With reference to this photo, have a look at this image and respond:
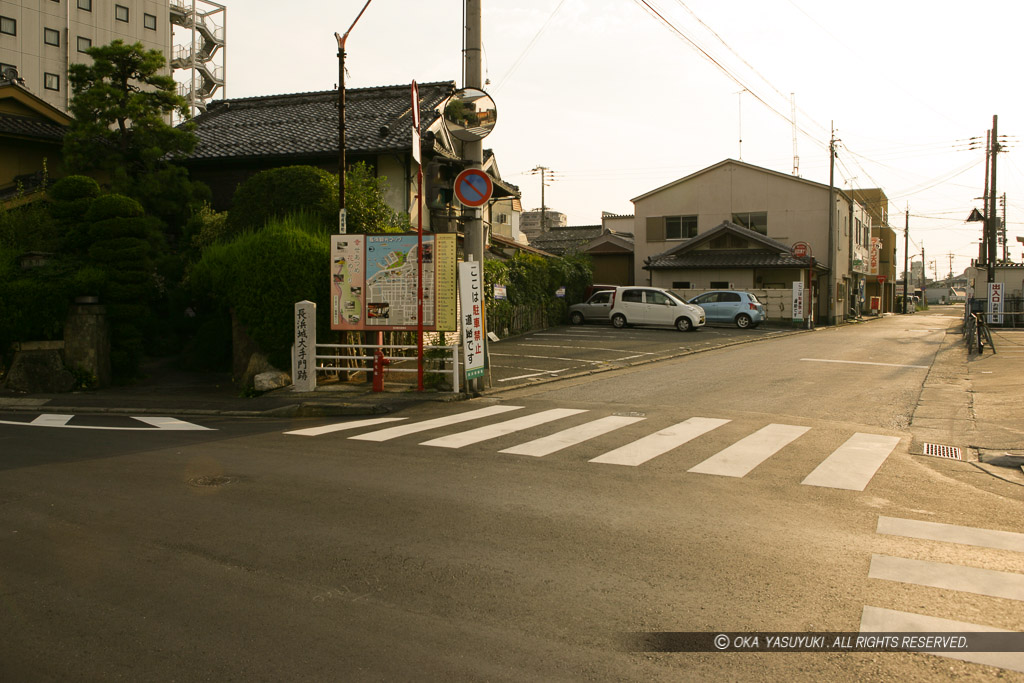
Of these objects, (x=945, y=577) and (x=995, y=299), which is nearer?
(x=945, y=577)

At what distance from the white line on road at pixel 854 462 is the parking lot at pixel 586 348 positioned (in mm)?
6574

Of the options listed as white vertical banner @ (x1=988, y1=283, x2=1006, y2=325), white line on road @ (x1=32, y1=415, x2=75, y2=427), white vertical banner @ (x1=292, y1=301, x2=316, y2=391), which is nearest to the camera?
white line on road @ (x1=32, y1=415, x2=75, y2=427)

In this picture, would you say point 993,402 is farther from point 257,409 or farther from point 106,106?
point 106,106

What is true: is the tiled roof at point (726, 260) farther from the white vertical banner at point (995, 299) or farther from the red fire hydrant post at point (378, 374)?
the red fire hydrant post at point (378, 374)

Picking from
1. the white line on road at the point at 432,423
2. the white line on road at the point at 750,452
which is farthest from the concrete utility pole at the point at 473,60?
the white line on road at the point at 750,452

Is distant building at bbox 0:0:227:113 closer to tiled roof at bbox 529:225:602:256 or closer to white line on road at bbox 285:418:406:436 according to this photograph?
tiled roof at bbox 529:225:602:256

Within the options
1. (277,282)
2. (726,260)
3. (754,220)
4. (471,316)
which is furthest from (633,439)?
(754,220)

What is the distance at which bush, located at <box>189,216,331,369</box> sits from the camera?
13.2 meters

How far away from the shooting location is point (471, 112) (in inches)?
465

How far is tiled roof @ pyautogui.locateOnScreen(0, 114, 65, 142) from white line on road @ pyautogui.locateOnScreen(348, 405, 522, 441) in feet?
58.1

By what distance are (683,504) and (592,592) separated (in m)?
1.97

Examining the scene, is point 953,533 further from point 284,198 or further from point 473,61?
point 284,198

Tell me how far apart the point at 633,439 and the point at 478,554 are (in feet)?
13.9

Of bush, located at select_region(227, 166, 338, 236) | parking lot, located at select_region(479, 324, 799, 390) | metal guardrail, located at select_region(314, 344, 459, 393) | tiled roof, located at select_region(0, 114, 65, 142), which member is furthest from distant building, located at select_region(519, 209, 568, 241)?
metal guardrail, located at select_region(314, 344, 459, 393)
